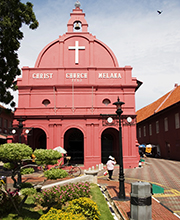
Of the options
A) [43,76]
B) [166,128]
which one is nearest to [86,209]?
[43,76]

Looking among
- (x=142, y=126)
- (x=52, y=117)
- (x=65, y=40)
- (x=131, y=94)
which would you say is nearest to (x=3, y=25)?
(x=52, y=117)

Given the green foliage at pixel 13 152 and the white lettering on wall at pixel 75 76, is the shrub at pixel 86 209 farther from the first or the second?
the white lettering on wall at pixel 75 76

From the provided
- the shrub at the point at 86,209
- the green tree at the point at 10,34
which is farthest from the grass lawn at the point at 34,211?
the green tree at the point at 10,34

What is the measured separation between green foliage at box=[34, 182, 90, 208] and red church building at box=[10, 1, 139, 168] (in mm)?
11055

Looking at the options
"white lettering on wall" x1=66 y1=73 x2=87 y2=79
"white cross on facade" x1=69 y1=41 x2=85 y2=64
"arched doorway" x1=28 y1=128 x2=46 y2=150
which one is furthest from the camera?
"white cross on facade" x1=69 y1=41 x2=85 y2=64

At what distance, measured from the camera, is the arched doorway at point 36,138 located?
23000mm

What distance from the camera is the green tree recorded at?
14352 mm

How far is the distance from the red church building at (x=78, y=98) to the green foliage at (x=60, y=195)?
11055 mm

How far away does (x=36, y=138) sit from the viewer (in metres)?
24.0

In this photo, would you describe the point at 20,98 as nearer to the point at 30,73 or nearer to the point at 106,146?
the point at 30,73

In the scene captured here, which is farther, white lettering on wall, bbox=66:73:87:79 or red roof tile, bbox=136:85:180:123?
red roof tile, bbox=136:85:180:123

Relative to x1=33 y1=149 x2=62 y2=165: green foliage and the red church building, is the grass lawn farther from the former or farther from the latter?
the red church building

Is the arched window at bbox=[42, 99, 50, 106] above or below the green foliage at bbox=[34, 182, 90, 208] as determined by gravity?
above

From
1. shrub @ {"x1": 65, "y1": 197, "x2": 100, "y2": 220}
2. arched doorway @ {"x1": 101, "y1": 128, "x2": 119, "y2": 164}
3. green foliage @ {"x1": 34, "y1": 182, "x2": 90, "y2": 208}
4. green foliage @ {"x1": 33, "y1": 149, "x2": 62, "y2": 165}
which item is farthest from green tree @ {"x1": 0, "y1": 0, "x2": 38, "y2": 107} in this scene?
arched doorway @ {"x1": 101, "y1": 128, "x2": 119, "y2": 164}
